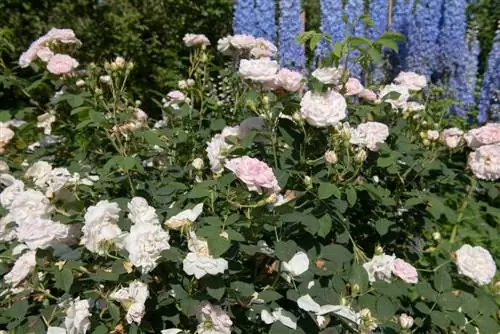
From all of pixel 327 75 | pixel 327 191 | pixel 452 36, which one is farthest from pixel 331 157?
pixel 452 36

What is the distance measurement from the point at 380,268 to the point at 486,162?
460 mm

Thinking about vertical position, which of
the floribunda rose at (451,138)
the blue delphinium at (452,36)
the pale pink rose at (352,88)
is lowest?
the blue delphinium at (452,36)

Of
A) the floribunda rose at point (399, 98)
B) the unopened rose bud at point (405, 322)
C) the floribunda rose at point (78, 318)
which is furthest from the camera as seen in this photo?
the floribunda rose at point (399, 98)

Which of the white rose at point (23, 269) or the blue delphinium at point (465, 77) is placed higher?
the white rose at point (23, 269)

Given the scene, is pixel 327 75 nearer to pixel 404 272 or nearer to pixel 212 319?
pixel 404 272

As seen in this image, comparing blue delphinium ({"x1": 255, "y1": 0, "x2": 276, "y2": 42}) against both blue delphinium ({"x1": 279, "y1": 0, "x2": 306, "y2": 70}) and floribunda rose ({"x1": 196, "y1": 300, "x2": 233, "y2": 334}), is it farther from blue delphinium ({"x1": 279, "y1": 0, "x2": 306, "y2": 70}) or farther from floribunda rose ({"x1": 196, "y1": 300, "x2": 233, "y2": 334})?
floribunda rose ({"x1": 196, "y1": 300, "x2": 233, "y2": 334})

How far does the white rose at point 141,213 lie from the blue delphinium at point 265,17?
3441 mm

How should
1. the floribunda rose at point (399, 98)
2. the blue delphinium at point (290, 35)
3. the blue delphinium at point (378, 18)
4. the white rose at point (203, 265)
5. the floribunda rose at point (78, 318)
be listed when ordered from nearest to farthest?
the white rose at point (203, 265) < the floribunda rose at point (78, 318) < the floribunda rose at point (399, 98) < the blue delphinium at point (290, 35) < the blue delphinium at point (378, 18)

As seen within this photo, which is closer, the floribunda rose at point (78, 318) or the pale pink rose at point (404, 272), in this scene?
the floribunda rose at point (78, 318)

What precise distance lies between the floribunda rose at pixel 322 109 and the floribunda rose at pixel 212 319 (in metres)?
0.52

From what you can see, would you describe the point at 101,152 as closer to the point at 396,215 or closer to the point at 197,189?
the point at 197,189

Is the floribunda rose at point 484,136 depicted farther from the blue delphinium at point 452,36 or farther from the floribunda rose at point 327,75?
the blue delphinium at point 452,36

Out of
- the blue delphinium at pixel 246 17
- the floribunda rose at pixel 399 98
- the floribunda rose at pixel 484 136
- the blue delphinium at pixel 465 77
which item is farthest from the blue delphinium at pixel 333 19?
the floribunda rose at pixel 484 136

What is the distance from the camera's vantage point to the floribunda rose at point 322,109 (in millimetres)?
1342
